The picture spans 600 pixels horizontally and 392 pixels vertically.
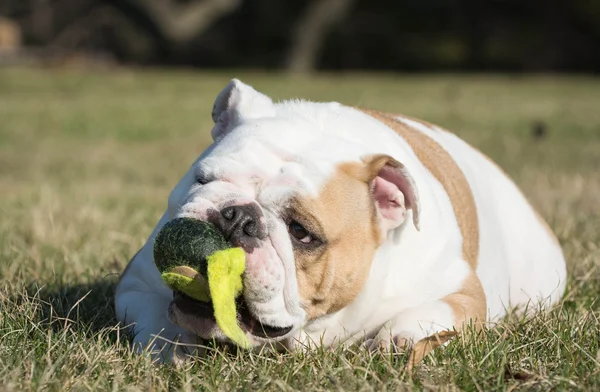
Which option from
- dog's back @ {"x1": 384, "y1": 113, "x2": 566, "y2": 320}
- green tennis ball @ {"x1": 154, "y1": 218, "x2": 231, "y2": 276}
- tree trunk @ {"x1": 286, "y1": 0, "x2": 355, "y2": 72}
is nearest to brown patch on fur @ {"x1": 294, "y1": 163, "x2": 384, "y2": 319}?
green tennis ball @ {"x1": 154, "y1": 218, "x2": 231, "y2": 276}

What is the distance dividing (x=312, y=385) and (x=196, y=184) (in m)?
0.82

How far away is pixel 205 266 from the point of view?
Answer: 8.79ft

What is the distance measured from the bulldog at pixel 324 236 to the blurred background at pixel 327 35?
2295cm

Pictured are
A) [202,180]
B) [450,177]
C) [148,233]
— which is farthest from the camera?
[148,233]

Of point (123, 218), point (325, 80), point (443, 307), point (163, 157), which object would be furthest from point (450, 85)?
point (443, 307)

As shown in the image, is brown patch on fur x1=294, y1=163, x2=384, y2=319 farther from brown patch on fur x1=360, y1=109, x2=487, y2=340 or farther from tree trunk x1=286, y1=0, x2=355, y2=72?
tree trunk x1=286, y1=0, x2=355, y2=72

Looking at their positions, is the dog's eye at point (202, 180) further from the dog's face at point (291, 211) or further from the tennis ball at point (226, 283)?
the tennis ball at point (226, 283)

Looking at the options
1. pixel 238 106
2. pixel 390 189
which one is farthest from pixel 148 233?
pixel 390 189

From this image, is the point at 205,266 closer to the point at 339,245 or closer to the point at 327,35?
the point at 339,245

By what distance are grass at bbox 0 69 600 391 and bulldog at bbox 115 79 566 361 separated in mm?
139

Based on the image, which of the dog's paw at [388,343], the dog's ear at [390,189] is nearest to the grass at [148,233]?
the dog's paw at [388,343]

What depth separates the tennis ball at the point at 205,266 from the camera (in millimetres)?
2631

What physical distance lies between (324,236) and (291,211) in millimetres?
140

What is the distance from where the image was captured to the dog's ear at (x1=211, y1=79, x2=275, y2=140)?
333 cm
